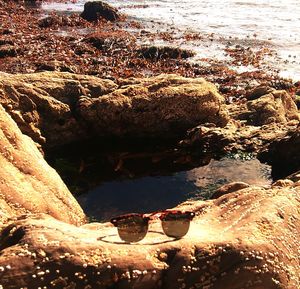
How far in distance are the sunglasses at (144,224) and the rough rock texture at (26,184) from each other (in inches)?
136

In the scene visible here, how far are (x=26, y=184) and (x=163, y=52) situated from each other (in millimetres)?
34265

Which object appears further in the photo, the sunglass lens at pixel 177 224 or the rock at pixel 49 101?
the rock at pixel 49 101

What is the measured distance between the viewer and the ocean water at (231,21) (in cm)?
4653

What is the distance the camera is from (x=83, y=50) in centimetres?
4453

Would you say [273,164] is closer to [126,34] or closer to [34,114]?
[34,114]

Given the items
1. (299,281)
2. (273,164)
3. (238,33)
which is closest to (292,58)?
(238,33)

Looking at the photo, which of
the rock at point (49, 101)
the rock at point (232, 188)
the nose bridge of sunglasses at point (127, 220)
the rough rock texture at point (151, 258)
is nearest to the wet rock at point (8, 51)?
the rock at point (49, 101)

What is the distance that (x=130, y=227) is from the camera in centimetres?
781

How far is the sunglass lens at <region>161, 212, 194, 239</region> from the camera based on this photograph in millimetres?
7949

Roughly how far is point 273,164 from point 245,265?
1435 cm

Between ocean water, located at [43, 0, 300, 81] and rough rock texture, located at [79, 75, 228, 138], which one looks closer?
rough rock texture, located at [79, 75, 228, 138]

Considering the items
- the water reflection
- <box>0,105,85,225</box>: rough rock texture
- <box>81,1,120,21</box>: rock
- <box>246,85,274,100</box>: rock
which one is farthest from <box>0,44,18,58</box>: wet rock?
<box>0,105,85,225</box>: rough rock texture

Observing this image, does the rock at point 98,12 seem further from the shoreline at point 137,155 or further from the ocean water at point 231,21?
the shoreline at point 137,155

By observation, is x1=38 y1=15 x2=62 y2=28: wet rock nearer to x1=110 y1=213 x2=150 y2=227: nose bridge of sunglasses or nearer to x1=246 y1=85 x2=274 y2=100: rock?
x1=246 y1=85 x2=274 y2=100: rock
